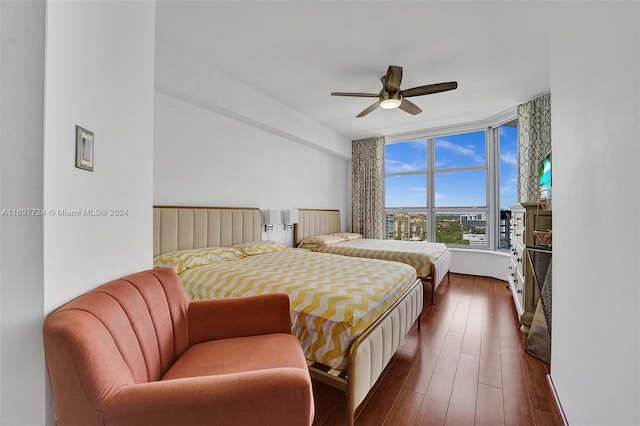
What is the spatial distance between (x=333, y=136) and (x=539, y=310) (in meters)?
3.99

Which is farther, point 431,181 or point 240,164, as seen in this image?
point 431,181

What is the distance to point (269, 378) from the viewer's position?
2.57 ft

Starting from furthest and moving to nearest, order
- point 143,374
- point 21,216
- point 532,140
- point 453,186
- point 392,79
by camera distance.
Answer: point 453,186, point 532,140, point 392,79, point 143,374, point 21,216

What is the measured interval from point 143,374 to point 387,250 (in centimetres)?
311

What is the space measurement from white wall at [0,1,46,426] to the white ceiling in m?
1.64

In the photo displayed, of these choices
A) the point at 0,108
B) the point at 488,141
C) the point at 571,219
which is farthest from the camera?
the point at 488,141

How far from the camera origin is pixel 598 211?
0.96 meters

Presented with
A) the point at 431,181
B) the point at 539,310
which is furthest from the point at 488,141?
the point at 539,310

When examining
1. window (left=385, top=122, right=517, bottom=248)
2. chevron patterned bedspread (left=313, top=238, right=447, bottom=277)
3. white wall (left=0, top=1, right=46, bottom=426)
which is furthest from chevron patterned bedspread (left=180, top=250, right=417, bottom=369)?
window (left=385, top=122, right=517, bottom=248)

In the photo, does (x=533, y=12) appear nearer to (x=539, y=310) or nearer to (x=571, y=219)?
(x=571, y=219)

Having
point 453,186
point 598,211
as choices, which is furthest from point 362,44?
point 453,186

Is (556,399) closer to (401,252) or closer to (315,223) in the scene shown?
(401,252)

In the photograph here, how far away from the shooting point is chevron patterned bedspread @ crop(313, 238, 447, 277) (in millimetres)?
3219

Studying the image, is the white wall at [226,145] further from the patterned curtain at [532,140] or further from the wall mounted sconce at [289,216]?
the patterned curtain at [532,140]
